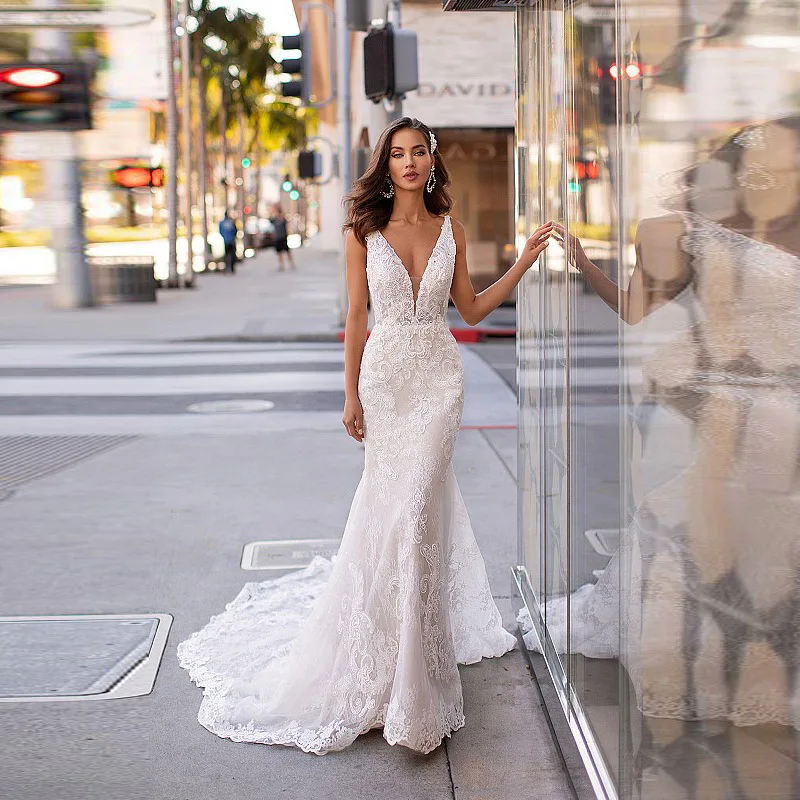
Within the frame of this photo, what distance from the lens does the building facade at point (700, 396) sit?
2350 mm

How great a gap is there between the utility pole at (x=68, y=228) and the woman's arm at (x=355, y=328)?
18.9 meters

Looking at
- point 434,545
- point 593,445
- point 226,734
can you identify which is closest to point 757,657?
point 593,445

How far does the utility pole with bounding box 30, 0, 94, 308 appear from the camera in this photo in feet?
73.3

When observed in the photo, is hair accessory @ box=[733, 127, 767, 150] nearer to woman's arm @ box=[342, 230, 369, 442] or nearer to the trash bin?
woman's arm @ box=[342, 230, 369, 442]

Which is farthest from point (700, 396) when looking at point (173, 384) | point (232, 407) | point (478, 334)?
point (478, 334)

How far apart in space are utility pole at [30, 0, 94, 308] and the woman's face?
62.0 feet

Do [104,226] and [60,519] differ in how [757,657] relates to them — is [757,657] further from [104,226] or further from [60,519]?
[104,226]

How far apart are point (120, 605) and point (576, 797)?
106 inches

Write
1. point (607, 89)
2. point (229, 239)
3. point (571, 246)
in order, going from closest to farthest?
point (607, 89) → point (571, 246) → point (229, 239)

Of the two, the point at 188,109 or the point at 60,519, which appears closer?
the point at 60,519

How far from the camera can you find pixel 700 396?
2.62 m

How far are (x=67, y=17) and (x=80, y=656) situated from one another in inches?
696

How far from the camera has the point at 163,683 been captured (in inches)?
180

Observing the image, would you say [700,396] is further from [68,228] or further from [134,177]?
[134,177]
